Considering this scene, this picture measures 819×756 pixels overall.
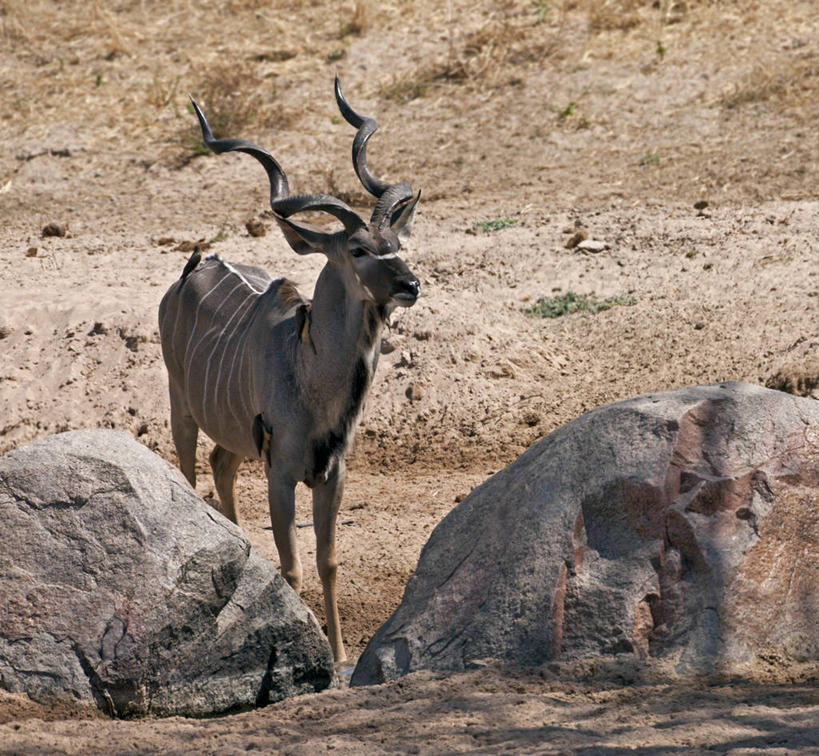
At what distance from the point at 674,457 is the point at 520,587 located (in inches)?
22.0

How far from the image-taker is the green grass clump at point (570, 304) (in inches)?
298

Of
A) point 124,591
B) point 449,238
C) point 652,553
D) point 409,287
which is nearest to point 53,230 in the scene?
point 449,238

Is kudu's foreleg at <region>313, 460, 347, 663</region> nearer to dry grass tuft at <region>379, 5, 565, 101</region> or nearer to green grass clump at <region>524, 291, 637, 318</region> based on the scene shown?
green grass clump at <region>524, 291, 637, 318</region>

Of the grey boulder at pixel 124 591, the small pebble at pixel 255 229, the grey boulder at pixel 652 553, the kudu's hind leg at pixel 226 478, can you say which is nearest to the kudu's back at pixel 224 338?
the kudu's hind leg at pixel 226 478

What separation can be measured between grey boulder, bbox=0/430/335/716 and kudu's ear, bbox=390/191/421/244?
1301 mm

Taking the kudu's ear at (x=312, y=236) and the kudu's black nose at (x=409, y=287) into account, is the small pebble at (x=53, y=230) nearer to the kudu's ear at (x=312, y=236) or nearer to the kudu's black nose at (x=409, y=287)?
the kudu's ear at (x=312, y=236)

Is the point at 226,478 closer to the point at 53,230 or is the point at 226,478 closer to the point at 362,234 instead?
the point at 362,234

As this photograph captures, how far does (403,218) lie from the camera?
4602 millimetres

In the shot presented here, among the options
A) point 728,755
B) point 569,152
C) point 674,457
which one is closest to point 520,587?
point 674,457

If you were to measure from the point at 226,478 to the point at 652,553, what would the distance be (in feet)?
8.71

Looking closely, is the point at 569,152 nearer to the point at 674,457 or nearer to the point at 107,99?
the point at 107,99

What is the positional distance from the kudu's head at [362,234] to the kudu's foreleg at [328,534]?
0.79 metres

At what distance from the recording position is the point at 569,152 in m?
9.63

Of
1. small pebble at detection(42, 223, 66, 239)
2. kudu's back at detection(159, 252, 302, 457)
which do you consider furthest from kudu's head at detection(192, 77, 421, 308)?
small pebble at detection(42, 223, 66, 239)
